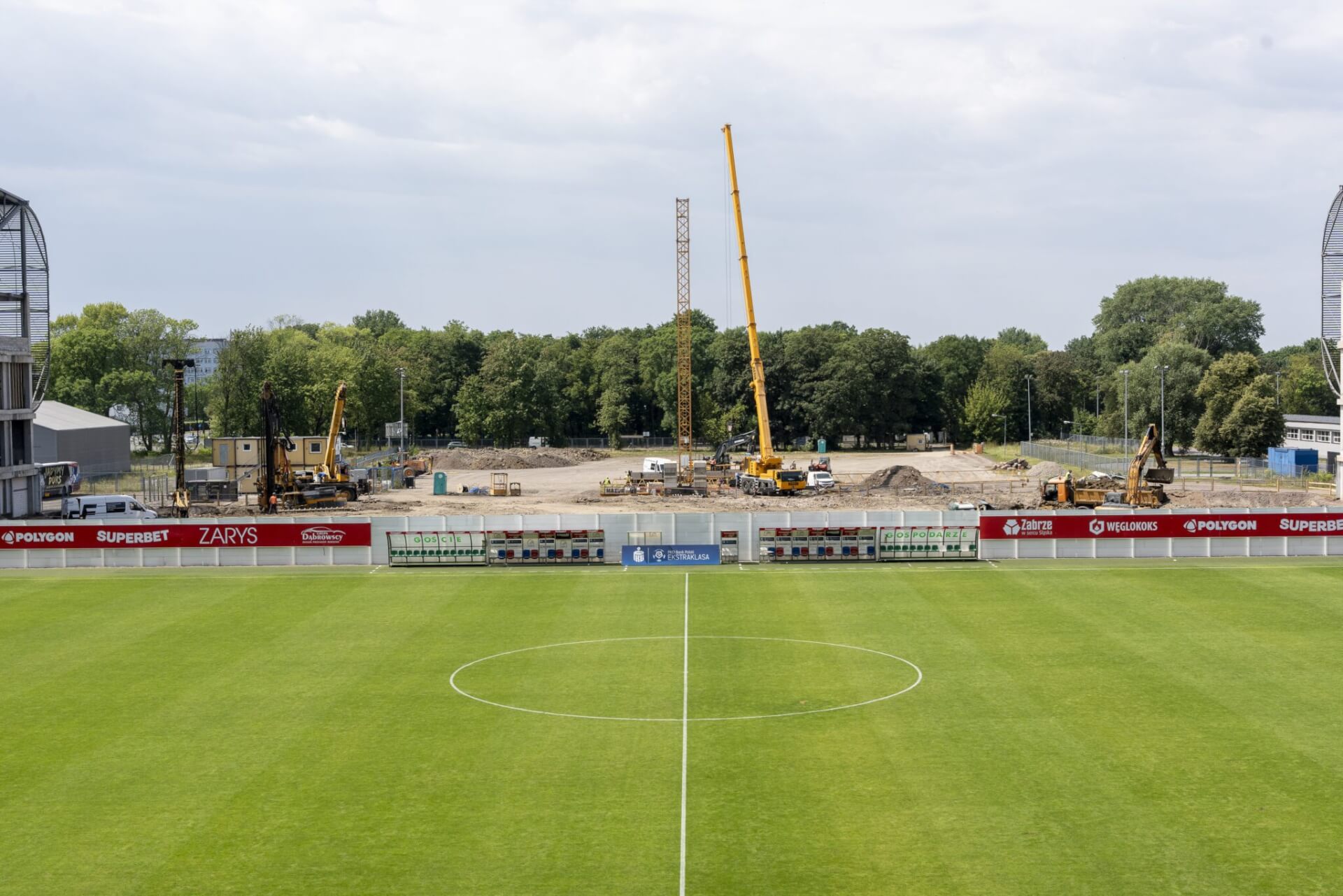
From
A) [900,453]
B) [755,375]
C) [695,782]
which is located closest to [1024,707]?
[695,782]

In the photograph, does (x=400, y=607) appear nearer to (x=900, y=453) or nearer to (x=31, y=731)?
(x=31, y=731)

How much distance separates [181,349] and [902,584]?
144 m

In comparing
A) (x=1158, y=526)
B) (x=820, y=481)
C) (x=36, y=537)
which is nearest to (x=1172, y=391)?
(x=820, y=481)

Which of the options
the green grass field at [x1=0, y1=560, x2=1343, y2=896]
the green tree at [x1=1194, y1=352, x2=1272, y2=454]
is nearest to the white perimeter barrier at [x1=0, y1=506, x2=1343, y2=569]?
the green grass field at [x1=0, y1=560, x2=1343, y2=896]

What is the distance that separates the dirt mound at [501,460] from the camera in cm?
13700

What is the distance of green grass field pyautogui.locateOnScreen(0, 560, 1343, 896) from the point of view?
2080 centimetres

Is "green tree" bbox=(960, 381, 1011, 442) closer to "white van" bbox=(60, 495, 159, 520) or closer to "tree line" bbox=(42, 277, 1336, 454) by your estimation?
"tree line" bbox=(42, 277, 1336, 454)

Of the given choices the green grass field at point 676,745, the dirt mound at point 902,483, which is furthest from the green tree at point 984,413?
the green grass field at point 676,745

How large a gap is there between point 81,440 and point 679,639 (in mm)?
91353

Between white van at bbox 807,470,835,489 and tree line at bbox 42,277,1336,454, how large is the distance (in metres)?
43.9

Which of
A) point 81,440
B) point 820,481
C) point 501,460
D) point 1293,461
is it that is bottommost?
point 820,481

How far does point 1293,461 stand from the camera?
115m

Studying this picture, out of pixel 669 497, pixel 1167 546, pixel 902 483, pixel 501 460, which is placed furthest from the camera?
pixel 501 460

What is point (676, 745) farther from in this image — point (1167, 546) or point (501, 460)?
point (501, 460)
